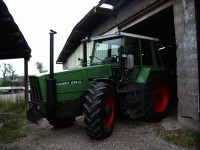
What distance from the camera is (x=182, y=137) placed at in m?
5.51

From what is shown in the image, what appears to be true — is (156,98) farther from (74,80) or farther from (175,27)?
(74,80)

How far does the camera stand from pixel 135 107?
6.54 meters

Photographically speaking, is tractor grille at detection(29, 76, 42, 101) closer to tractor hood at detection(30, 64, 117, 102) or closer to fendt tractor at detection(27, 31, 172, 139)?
fendt tractor at detection(27, 31, 172, 139)

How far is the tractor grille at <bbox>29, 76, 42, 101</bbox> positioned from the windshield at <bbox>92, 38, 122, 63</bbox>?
179 centimetres

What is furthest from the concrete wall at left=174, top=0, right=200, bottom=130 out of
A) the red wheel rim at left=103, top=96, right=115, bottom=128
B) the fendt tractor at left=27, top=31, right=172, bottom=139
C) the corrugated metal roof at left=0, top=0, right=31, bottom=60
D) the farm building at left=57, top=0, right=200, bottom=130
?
the corrugated metal roof at left=0, top=0, right=31, bottom=60

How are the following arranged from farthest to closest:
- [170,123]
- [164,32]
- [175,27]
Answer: [164,32]
[170,123]
[175,27]

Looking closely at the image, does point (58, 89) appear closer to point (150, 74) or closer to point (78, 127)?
point (78, 127)

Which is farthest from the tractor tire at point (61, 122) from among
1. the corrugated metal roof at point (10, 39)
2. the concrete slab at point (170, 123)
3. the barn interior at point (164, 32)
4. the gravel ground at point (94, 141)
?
the corrugated metal roof at point (10, 39)

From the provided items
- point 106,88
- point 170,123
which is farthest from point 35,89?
point 170,123

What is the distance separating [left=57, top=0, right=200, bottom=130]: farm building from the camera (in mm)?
5801

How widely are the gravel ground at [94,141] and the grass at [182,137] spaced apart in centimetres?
16

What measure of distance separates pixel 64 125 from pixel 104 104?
6.13 ft

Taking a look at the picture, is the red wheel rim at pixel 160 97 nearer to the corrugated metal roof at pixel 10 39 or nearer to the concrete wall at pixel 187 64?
the concrete wall at pixel 187 64

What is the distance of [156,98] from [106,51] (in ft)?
6.49
